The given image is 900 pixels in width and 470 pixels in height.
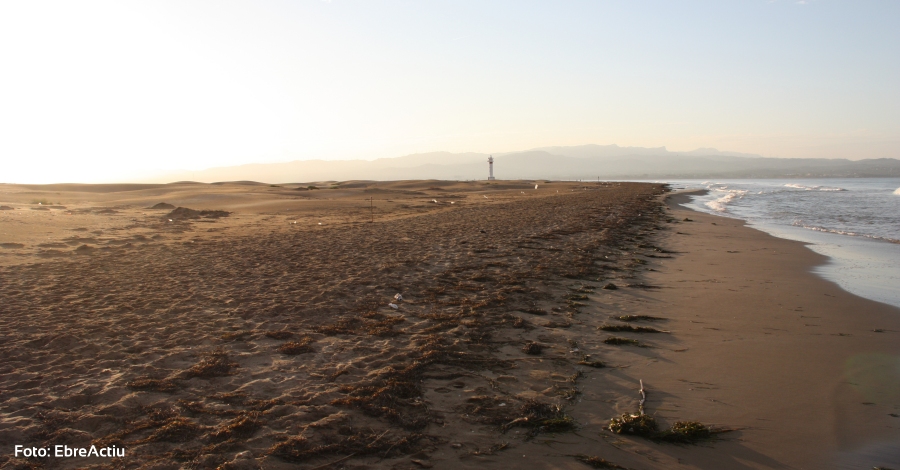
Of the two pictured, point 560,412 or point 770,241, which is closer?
point 560,412

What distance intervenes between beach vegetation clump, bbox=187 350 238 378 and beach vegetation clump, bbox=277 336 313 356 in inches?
18.9

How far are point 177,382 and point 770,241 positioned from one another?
48.7ft

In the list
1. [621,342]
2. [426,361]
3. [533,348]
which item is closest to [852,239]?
[621,342]

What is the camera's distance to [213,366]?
14.3 feet

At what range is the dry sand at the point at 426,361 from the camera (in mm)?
3244

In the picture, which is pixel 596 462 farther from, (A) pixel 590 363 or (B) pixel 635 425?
(A) pixel 590 363

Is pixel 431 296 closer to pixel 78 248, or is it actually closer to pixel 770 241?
pixel 78 248

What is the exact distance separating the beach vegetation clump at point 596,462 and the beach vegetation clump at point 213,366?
2981mm

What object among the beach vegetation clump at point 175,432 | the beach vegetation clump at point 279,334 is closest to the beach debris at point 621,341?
the beach vegetation clump at point 279,334

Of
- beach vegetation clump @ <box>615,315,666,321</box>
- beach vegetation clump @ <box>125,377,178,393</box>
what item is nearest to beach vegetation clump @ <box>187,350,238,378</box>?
beach vegetation clump @ <box>125,377,178,393</box>

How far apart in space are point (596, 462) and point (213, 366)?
3.27 m

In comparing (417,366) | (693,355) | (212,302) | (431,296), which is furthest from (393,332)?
(693,355)

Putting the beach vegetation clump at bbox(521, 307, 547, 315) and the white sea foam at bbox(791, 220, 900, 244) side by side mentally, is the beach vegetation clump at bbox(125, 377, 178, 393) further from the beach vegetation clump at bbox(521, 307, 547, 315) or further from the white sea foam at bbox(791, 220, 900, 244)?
the white sea foam at bbox(791, 220, 900, 244)

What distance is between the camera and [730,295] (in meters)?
7.49
